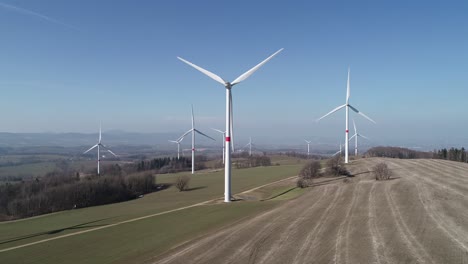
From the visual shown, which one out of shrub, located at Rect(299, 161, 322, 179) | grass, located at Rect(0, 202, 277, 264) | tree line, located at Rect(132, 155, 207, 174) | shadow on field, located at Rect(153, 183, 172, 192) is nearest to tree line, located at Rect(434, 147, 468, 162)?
shrub, located at Rect(299, 161, 322, 179)

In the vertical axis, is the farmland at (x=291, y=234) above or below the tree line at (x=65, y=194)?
above

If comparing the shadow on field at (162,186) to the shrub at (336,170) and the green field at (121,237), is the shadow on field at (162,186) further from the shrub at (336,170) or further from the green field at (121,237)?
the green field at (121,237)

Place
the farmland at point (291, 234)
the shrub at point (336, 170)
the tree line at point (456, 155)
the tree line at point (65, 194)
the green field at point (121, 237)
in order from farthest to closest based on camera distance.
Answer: the tree line at point (456, 155) → the tree line at point (65, 194) → the shrub at point (336, 170) → the green field at point (121, 237) → the farmland at point (291, 234)

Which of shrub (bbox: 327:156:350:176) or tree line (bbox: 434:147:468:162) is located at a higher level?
tree line (bbox: 434:147:468:162)

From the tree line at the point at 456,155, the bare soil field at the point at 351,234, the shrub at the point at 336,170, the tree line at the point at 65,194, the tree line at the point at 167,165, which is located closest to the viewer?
the bare soil field at the point at 351,234

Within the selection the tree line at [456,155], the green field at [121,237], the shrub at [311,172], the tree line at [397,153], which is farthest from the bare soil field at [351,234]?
the tree line at [397,153]

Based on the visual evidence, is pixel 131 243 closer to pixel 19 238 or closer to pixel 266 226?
pixel 266 226

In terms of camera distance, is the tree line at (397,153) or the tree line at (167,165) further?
the tree line at (167,165)

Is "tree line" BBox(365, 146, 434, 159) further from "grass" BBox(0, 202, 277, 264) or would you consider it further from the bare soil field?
"grass" BBox(0, 202, 277, 264)

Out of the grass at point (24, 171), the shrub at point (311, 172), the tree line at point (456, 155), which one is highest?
the tree line at point (456, 155)
